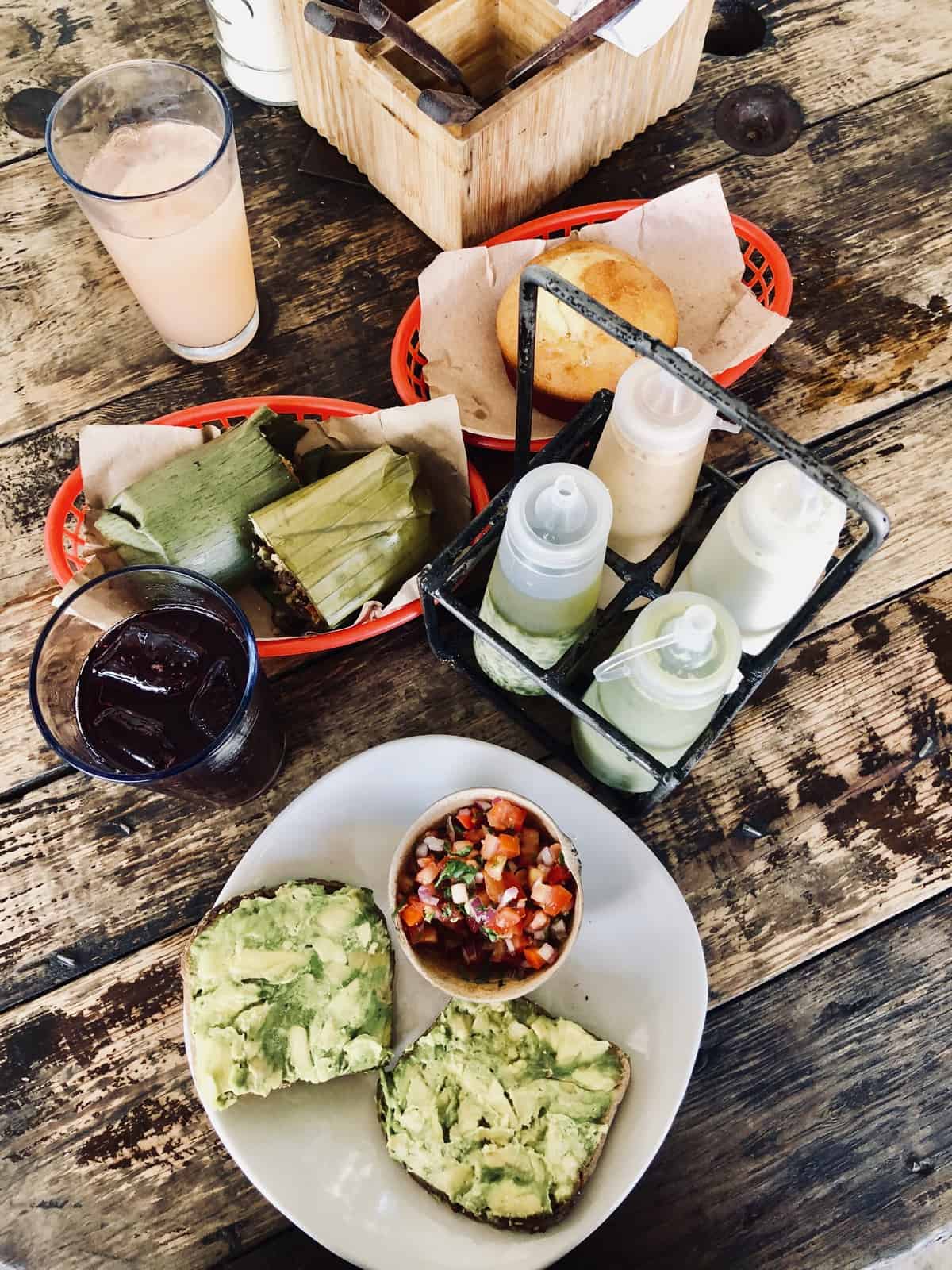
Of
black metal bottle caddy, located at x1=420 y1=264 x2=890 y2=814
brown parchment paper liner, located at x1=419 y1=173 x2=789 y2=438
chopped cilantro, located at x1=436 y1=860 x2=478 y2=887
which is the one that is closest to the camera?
black metal bottle caddy, located at x1=420 y1=264 x2=890 y2=814

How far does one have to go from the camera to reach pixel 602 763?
38.2 inches

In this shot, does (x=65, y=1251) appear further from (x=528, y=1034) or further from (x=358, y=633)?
(x=358, y=633)

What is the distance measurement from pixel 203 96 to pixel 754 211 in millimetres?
698

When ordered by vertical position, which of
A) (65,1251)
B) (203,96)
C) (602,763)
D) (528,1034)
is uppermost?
(203,96)

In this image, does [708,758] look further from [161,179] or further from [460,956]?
[161,179]

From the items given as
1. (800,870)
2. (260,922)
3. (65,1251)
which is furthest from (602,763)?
(65,1251)

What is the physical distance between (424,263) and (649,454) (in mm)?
578

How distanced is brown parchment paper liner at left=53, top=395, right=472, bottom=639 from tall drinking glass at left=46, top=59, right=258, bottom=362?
0.17 m

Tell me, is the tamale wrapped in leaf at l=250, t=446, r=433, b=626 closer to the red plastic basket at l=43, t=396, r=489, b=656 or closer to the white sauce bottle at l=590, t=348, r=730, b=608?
the red plastic basket at l=43, t=396, r=489, b=656

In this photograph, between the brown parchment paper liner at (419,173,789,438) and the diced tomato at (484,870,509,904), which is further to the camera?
the brown parchment paper liner at (419,173,789,438)

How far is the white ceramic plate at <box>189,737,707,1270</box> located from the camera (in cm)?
81

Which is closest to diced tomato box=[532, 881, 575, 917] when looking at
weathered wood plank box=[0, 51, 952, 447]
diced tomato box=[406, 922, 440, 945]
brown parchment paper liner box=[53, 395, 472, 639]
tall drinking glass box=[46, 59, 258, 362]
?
diced tomato box=[406, 922, 440, 945]

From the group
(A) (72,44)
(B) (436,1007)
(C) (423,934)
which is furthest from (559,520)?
(A) (72,44)

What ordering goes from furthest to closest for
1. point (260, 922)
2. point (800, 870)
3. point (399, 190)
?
1. point (399, 190)
2. point (800, 870)
3. point (260, 922)
